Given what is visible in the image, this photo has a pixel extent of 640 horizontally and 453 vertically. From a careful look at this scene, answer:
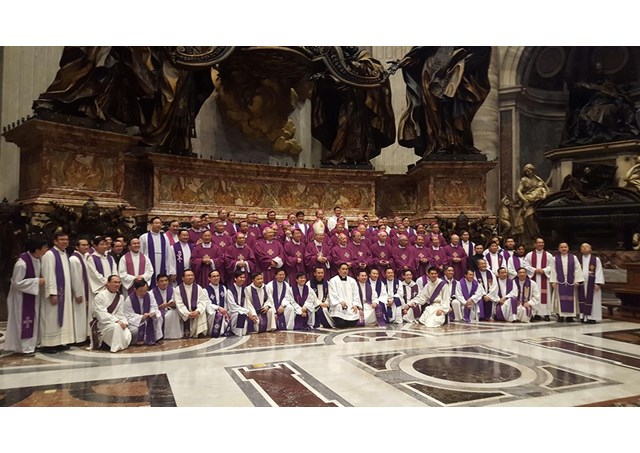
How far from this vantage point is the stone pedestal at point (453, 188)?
42.6 feet

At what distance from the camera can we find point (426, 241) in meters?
10.2

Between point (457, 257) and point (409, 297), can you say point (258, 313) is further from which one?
point (457, 257)

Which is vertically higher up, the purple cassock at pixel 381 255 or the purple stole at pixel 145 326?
the purple cassock at pixel 381 255

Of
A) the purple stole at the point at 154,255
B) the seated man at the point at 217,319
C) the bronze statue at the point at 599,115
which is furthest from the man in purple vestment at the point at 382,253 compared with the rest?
the bronze statue at the point at 599,115

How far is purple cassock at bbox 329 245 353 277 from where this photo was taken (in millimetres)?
9148

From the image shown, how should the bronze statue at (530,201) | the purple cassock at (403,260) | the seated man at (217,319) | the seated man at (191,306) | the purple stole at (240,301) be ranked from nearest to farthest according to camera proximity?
the seated man at (191,306) < the seated man at (217,319) < the purple stole at (240,301) < the purple cassock at (403,260) < the bronze statue at (530,201)

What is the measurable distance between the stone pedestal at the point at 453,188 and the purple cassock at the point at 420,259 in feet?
10.5

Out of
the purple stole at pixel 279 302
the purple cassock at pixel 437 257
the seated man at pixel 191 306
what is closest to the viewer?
the seated man at pixel 191 306

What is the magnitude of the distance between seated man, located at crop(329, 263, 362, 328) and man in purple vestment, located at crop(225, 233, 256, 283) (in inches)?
61.0

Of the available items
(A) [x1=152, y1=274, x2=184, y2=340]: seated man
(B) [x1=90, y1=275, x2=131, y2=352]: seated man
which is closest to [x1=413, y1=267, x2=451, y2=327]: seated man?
(A) [x1=152, y1=274, x2=184, y2=340]: seated man

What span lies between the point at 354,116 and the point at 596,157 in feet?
26.9

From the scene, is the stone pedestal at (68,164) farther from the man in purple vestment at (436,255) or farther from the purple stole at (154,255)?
the man in purple vestment at (436,255)

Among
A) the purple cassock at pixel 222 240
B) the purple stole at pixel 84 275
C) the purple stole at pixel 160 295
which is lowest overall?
the purple stole at pixel 160 295

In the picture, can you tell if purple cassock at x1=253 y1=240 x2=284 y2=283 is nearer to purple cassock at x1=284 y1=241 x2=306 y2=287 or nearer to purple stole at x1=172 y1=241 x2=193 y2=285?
purple cassock at x1=284 y1=241 x2=306 y2=287
